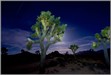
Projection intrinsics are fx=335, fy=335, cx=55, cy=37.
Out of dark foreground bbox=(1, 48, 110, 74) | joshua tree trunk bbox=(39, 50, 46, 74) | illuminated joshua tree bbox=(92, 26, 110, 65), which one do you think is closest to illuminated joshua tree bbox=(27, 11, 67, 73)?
joshua tree trunk bbox=(39, 50, 46, 74)

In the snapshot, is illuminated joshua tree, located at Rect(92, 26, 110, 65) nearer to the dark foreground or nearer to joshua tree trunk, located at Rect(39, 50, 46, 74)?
the dark foreground

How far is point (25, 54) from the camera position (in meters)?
6.96

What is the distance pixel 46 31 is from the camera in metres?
6.93

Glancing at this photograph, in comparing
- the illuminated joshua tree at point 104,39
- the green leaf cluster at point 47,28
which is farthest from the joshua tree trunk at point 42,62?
the illuminated joshua tree at point 104,39

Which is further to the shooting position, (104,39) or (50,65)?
(50,65)

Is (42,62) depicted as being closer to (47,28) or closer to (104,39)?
(47,28)

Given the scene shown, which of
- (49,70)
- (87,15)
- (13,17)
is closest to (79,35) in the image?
(87,15)

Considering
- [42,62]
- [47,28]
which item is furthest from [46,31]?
[42,62]

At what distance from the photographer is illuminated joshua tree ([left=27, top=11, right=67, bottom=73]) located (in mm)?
6906

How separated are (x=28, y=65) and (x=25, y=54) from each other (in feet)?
0.81

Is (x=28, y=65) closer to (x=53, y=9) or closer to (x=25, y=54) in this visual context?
(x=25, y=54)

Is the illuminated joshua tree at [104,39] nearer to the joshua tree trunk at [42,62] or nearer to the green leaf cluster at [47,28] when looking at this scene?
the green leaf cluster at [47,28]

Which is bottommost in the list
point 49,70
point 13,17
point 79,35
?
point 49,70

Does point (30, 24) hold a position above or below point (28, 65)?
above
